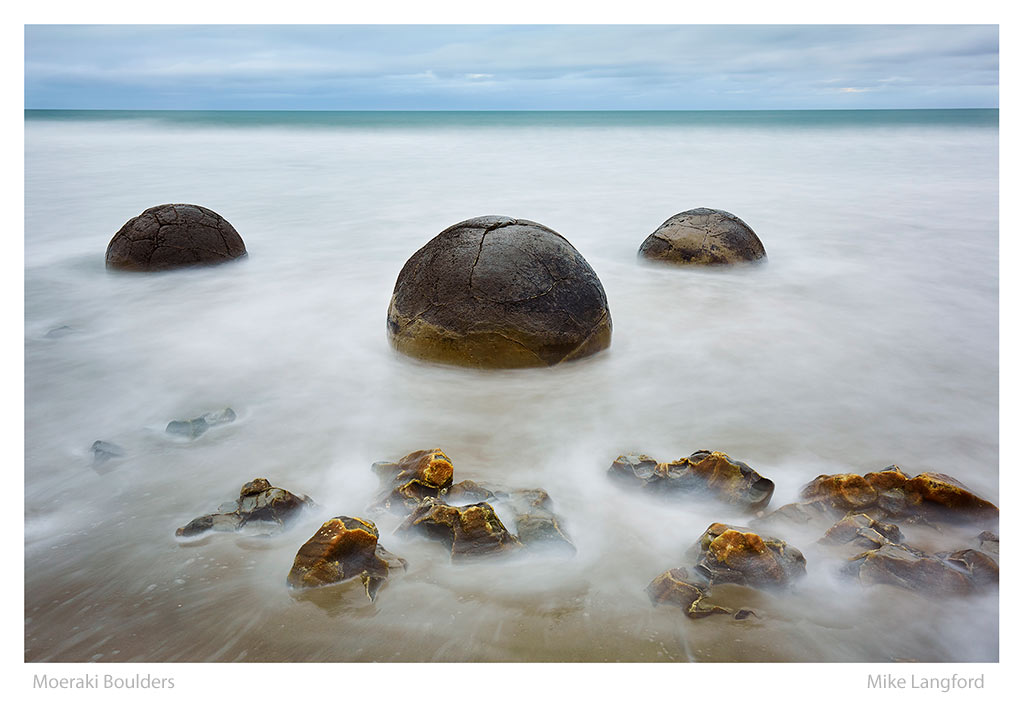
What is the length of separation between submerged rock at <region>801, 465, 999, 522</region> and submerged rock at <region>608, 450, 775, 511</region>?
25 centimetres

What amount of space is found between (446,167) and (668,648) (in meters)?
18.6

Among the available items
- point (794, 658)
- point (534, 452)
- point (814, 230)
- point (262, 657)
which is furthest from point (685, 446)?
point (814, 230)

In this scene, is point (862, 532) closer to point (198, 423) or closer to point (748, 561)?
point (748, 561)

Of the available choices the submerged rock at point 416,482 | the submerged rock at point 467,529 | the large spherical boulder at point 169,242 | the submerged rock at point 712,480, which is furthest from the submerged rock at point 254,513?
the large spherical boulder at point 169,242

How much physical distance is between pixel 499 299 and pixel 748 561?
219 centimetres

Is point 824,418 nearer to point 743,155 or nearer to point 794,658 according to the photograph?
point 794,658

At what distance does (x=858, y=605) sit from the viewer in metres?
2.36

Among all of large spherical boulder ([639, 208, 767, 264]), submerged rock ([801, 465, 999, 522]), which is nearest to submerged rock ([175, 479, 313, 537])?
submerged rock ([801, 465, 999, 522])

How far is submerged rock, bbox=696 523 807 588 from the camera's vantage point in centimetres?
243

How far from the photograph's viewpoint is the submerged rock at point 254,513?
9.14 feet

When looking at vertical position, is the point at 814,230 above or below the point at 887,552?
above

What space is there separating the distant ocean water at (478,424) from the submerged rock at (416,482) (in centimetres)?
10

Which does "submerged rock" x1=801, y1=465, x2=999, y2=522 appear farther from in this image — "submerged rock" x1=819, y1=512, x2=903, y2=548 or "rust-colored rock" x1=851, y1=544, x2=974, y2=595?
"rust-colored rock" x1=851, y1=544, x2=974, y2=595

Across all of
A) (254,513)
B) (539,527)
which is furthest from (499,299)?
(254,513)
